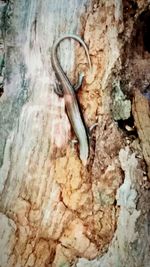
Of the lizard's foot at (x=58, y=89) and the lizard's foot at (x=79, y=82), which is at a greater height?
the lizard's foot at (x=79, y=82)

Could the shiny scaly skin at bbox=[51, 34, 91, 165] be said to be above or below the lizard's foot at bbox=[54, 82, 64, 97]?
below

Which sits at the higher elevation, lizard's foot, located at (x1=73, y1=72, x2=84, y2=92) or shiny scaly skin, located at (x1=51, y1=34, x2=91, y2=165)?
lizard's foot, located at (x1=73, y1=72, x2=84, y2=92)

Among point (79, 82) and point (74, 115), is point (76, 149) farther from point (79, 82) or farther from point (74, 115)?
point (79, 82)

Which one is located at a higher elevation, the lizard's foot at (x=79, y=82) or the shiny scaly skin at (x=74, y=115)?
the lizard's foot at (x=79, y=82)

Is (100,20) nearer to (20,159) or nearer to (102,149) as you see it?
(102,149)

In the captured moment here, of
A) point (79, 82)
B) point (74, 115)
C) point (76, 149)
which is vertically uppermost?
point (79, 82)

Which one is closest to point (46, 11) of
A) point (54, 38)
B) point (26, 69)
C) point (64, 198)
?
point (54, 38)

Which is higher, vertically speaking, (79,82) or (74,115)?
(79,82)

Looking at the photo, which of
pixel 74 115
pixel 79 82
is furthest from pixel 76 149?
pixel 79 82
